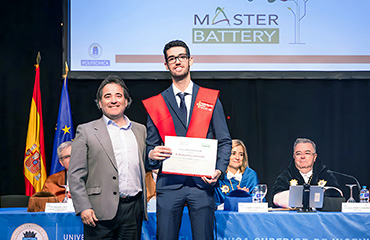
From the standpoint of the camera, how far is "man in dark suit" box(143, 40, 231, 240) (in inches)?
96.0

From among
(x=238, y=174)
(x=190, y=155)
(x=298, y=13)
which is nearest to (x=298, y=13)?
(x=298, y=13)

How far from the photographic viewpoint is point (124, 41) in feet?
15.4


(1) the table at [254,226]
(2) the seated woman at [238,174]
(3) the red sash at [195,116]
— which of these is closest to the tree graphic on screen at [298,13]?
(2) the seated woman at [238,174]

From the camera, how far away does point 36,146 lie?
4.71 metres

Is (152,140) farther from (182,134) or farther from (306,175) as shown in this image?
(306,175)

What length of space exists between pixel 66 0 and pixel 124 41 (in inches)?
29.6

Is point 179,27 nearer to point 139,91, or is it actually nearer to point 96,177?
point 139,91

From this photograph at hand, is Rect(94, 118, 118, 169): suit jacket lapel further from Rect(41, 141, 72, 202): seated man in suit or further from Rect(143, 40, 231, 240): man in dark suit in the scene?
Rect(41, 141, 72, 202): seated man in suit

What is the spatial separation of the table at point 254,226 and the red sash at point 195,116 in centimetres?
70

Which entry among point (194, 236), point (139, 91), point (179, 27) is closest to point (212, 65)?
point (179, 27)

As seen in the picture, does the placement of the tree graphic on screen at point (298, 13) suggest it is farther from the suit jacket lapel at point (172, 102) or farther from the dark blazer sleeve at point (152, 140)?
the dark blazer sleeve at point (152, 140)

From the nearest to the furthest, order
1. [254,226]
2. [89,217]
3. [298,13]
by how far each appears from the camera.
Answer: [89,217], [254,226], [298,13]

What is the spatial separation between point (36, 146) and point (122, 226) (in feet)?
8.34

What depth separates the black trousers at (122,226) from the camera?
2.47m
